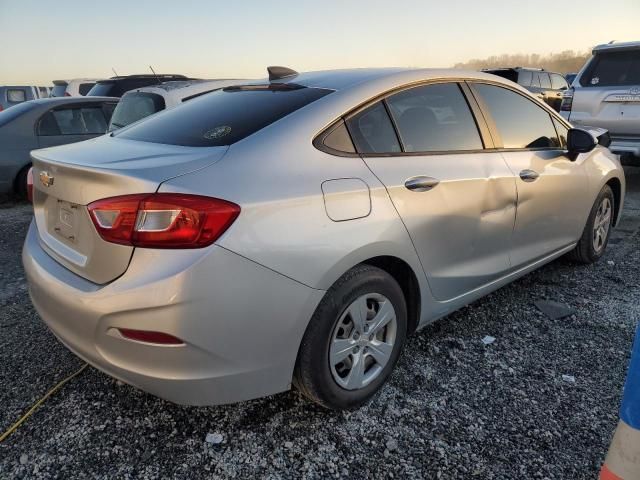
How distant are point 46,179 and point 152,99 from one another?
3934mm

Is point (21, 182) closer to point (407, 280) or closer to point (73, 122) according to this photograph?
point (73, 122)

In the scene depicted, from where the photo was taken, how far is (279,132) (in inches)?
81.7

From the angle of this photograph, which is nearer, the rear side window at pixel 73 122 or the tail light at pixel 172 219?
the tail light at pixel 172 219

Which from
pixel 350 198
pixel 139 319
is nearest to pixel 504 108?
pixel 350 198

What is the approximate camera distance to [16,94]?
55.0 ft

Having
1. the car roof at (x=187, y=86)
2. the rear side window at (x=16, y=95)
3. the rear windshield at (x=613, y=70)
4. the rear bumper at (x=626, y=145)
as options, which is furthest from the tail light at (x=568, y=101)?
the rear side window at (x=16, y=95)

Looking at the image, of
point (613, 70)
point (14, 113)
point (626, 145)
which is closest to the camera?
point (626, 145)

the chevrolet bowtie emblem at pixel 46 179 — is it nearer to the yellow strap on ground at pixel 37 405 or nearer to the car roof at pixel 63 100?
the yellow strap on ground at pixel 37 405

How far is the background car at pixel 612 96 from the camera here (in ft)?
21.1

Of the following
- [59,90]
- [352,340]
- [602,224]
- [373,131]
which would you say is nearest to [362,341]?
[352,340]

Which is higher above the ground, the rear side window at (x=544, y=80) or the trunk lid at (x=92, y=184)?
the trunk lid at (x=92, y=184)

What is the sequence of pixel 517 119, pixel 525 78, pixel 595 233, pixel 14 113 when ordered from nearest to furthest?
1. pixel 517 119
2. pixel 595 233
3. pixel 14 113
4. pixel 525 78

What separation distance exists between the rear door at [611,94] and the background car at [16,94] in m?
16.3

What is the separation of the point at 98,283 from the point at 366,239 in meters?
1.07
